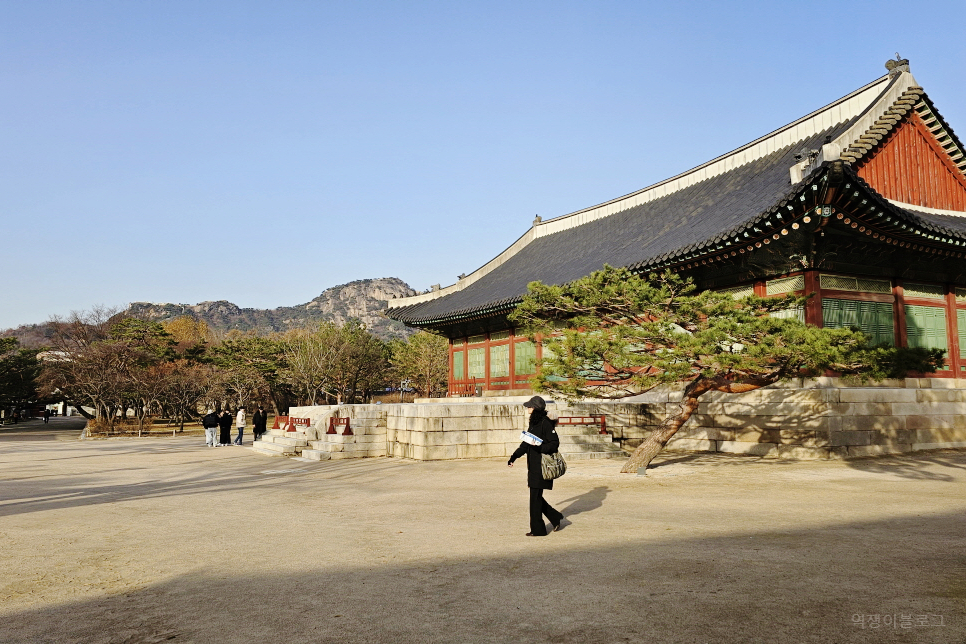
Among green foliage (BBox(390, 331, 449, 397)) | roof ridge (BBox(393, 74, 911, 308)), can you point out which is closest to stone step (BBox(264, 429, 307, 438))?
roof ridge (BBox(393, 74, 911, 308))

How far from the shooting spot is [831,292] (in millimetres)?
16094

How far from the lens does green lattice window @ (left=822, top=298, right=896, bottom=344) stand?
16002mm

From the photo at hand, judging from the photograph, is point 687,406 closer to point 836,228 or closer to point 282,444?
point 836,228

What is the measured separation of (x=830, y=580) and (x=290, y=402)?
6024 centimetres

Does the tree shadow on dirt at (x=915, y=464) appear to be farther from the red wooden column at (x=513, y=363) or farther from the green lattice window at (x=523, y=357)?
the red wooden column at (x=513, y=363)

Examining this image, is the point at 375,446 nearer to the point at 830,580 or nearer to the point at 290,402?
the point at 830,580

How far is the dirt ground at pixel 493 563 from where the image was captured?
4.74 metres

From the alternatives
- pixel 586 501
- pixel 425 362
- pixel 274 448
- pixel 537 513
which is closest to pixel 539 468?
pixel 537 513

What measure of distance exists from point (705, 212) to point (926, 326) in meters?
6.91

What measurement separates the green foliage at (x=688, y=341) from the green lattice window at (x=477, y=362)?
43.3 ft

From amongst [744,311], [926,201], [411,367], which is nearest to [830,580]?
[744,311]

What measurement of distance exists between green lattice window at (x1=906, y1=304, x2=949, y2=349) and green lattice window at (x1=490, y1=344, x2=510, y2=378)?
13.2 m

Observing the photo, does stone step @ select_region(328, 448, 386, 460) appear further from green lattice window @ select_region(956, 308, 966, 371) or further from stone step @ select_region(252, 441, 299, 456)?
green lattice window @ select_region(956, 308, 966, 371)

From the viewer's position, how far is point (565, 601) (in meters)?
5.27
